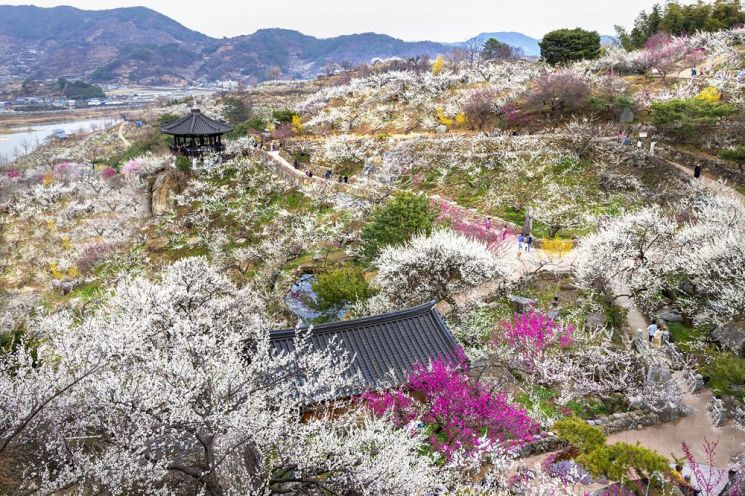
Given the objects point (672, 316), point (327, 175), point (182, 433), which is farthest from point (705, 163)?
point (182, 433)

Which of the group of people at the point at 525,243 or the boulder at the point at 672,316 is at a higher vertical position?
the group of people at the point at 525,243

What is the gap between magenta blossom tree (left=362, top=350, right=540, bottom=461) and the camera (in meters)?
9.29

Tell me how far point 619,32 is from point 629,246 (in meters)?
44.0

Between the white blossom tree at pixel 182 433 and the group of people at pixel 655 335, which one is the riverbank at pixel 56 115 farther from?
the group of people at pixel 655 335

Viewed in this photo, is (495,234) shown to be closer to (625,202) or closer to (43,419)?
(625,202)

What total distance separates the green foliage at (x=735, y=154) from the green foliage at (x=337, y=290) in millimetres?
18452

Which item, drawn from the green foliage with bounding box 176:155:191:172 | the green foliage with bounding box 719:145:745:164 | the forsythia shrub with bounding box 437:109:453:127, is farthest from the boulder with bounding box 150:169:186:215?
the green foliage with bounding box 719:145:745:164

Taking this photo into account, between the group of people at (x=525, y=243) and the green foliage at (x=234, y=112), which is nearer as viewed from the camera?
the group of people at (x=525, y=243)

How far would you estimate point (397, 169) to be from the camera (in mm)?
32031

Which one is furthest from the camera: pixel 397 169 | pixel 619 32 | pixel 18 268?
pixel 619 32

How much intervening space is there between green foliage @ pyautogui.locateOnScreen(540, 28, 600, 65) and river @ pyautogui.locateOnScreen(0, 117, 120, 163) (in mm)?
73814

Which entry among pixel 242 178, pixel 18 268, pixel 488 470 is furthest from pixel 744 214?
pixel 18 268

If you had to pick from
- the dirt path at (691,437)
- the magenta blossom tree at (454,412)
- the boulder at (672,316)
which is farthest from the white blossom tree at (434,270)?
the dirt path at (691,437)

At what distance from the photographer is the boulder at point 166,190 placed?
30.5m
